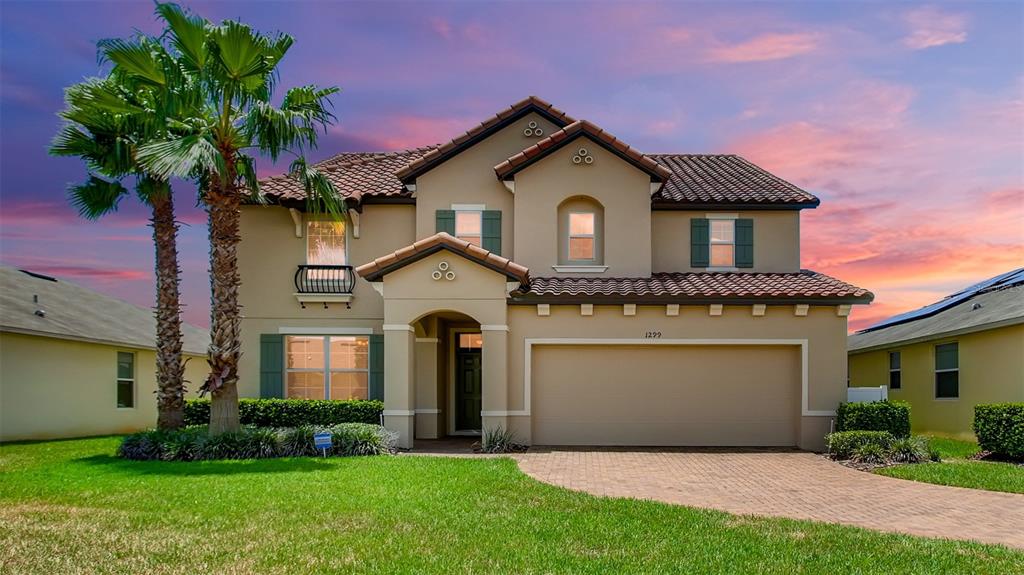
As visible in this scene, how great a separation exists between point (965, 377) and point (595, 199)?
Result: 10.5 m

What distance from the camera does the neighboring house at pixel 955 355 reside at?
1877cm

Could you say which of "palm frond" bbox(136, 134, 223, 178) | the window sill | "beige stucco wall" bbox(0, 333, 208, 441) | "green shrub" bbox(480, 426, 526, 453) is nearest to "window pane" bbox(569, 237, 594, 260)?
the window sill

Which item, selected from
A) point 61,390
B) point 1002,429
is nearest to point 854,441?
point 1002,429

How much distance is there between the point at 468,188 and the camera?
20.4m

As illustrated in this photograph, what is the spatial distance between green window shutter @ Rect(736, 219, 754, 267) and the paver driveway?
5208 millimetres

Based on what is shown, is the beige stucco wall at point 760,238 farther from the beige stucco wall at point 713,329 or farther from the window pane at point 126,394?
the window pane at point 126,394

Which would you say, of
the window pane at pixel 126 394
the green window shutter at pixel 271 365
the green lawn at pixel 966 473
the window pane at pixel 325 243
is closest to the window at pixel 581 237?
the window pane at pixel 325 243

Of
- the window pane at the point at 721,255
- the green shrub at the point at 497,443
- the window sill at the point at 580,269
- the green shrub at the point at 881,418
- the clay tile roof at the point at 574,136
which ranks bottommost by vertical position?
the green shrub at the point at 497,443

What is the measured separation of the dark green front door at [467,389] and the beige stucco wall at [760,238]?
543 centimetres

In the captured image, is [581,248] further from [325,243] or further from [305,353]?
[305,353]

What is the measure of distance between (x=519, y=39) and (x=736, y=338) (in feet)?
26.9

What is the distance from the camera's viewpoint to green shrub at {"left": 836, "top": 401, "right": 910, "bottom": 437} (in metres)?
16.8

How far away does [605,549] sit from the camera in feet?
27.3

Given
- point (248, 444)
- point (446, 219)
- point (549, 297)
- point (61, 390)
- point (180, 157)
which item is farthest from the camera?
point (61, 390)
